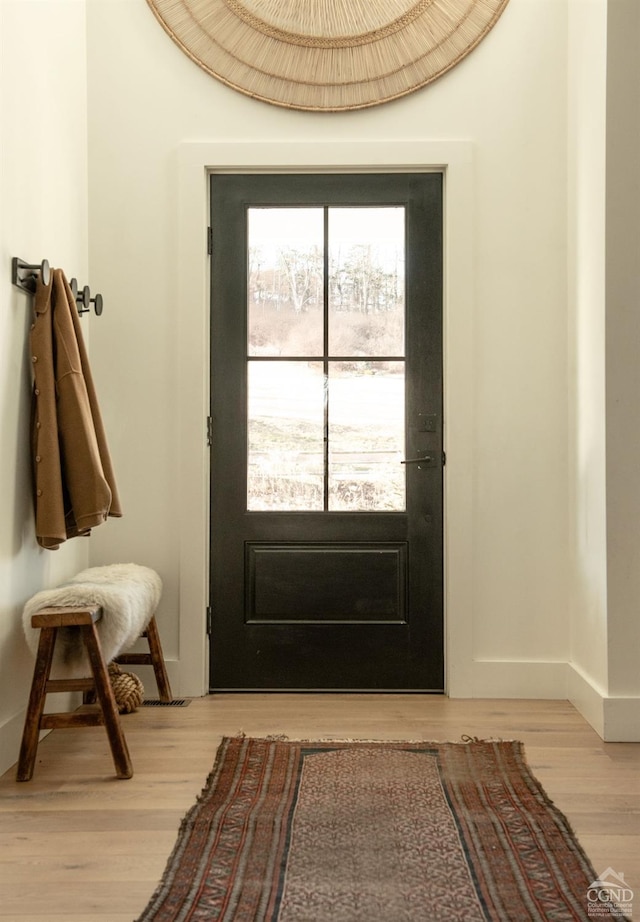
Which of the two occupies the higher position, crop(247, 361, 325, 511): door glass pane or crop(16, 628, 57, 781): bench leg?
crop(247, 361, 325, 511): door glass pane

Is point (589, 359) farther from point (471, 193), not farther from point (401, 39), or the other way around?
point (401, 39)

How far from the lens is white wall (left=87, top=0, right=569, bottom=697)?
3.36m

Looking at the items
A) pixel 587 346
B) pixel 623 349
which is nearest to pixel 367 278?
pixel 587 346

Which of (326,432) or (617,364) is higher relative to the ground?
(617,364)

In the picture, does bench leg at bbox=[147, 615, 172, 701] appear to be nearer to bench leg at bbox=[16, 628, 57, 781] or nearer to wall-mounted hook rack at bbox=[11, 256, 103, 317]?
bench leg at bbox=[16, 628, 57, 781]

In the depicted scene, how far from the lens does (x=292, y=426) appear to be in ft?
11.3

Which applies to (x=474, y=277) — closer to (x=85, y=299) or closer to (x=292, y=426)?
(x=292, y=426)

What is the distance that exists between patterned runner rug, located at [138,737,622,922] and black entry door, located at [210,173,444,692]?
2.35 ft

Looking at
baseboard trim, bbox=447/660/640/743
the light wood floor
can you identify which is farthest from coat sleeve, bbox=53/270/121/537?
baseboard trim, bbox=447/660/640/743

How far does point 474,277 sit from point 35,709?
2.10 m

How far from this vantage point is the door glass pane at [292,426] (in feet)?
11.2

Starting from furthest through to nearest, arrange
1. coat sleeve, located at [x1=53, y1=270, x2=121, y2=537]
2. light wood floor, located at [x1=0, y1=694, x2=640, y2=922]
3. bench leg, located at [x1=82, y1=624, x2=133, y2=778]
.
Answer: coat sleeve, located at [x1=53, y1=270, x2=121, y2=537]
bench leg, located at [x1=82, y1=624, x2=133, y2=778]
light wood floor, located at [x1=0, y1=694, x2=640, y2=922]

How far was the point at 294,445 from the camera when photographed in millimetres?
3430

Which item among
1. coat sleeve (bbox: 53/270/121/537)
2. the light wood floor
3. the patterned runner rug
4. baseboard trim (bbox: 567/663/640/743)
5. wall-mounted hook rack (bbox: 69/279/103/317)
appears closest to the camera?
the patterned runner rug
